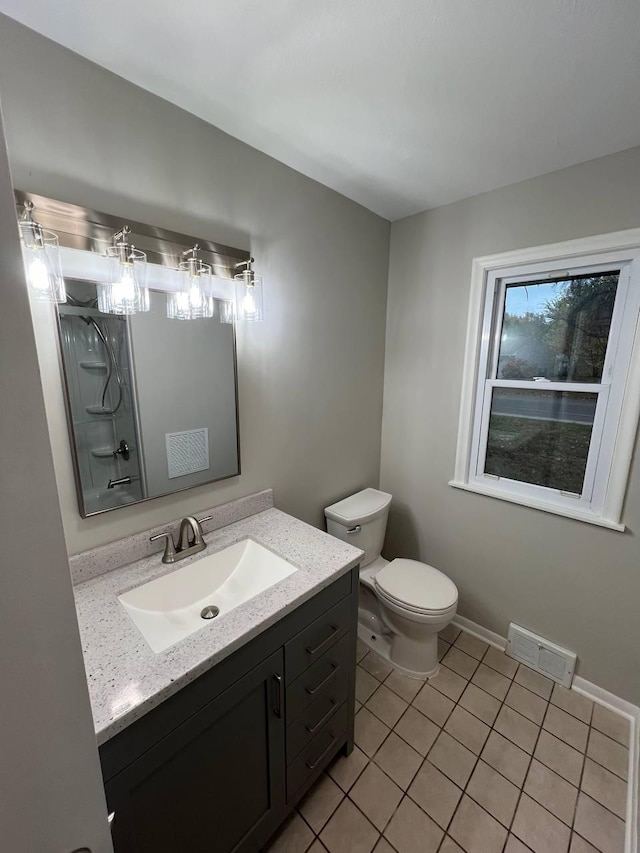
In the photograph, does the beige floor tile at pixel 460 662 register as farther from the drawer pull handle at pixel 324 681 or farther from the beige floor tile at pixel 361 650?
the drawer pull handle at pixel 324 681

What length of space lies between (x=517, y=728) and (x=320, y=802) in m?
0.90

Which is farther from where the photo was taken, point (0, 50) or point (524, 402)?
point (524, 402)

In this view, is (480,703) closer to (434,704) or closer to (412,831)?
(434,704)

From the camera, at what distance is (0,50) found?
0.87m

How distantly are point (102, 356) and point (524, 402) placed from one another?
1.85 meters

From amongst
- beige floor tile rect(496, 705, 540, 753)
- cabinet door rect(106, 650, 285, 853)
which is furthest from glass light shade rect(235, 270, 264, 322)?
beige floor tile rect(496, 705, 540, 753)

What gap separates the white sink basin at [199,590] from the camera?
1.08m

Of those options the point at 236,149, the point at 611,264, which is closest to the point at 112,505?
the point at 236,149

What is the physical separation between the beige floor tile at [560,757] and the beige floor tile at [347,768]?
72 centimetres

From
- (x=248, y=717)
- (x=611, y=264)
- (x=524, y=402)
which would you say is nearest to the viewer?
(x=248, y=717)

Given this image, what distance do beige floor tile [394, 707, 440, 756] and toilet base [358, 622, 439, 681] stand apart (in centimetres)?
18

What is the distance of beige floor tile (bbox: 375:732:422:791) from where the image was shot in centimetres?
137

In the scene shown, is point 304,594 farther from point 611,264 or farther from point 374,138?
point 611,264

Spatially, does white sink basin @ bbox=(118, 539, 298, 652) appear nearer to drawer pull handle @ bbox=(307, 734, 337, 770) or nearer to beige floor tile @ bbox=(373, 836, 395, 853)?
drawer pull handle @ bbox=(307, 734, 337, 770)
